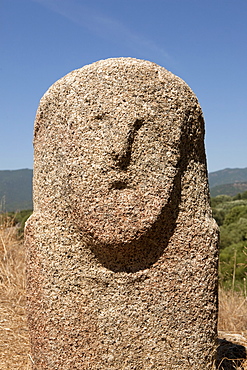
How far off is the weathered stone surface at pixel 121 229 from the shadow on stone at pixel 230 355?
435mm

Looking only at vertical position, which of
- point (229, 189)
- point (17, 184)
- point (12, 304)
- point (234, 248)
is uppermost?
point (17, 184)

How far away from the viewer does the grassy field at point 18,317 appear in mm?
2965

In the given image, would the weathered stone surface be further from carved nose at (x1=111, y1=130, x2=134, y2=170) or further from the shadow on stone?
the shadow on stone

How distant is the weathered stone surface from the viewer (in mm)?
2160

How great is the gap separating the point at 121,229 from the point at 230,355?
4.75 ft

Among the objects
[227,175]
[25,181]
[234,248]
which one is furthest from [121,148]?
[227,175]

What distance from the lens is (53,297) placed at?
225 centimetres

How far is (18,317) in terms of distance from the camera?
13.0 feet

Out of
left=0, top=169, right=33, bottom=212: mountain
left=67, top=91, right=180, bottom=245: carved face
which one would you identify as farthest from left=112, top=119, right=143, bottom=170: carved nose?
left=0, top=169, right=33, bottom=212: mountain

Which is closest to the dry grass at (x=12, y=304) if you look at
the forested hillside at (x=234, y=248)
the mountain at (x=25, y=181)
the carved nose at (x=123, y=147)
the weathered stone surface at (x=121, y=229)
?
the weathered stone surface at (x=121, y=229)

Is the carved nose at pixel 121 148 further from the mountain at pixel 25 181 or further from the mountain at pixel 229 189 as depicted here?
the mountain at pixel 25 181

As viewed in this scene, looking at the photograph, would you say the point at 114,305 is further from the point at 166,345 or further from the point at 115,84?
the point at 115,84

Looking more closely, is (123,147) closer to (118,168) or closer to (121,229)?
(118,168)

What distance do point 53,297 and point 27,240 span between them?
356mm
